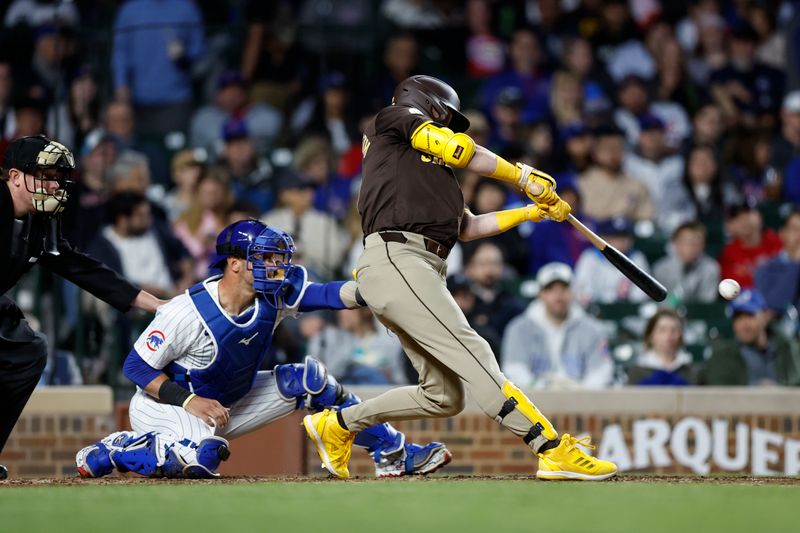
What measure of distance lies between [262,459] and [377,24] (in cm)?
501

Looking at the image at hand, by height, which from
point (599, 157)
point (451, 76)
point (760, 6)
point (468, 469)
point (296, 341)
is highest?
point (760, 6)

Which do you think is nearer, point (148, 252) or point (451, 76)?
point (148, 252)

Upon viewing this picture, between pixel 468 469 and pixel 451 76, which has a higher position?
pixel 451 76

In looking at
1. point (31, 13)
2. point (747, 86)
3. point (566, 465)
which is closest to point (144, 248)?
point (31, 13)

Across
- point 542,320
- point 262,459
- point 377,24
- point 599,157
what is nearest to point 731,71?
point 599,157

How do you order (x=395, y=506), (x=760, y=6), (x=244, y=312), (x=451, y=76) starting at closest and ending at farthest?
(x=395, y=506) → (x=244, y=312) → (x=451, y=76) → (x=760, y=6)

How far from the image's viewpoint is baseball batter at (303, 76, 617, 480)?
5.73 meters

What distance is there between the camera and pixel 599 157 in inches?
451

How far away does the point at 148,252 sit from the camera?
9992 millimetres

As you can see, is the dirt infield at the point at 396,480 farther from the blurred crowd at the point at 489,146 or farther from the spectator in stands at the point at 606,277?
the spectator in stands at the point at 606,277

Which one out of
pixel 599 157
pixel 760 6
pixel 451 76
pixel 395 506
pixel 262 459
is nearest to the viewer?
pixel 395 506

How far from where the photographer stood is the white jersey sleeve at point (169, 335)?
611cm

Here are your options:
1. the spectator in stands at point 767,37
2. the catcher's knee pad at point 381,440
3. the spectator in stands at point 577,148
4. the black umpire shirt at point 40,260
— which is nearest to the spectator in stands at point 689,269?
the spectator in stands at point 577,148

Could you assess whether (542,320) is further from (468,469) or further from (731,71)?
(731,71)
